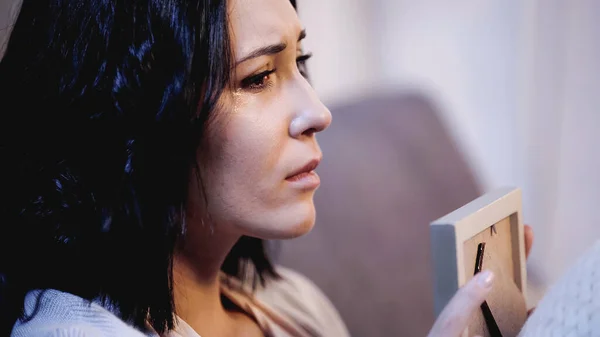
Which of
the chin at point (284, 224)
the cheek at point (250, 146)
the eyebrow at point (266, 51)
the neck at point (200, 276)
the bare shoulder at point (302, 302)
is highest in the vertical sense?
the eyebrow at point (266, 51)

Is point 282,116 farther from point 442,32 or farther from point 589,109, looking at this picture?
point 589,109

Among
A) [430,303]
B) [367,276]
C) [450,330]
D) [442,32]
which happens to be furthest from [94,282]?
[442,32]

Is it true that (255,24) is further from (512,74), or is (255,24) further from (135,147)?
(512,74)

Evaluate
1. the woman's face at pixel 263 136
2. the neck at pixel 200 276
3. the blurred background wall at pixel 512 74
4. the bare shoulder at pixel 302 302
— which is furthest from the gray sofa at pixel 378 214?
the blurred background wall at pixel 512 74

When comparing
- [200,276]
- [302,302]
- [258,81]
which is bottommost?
[302,302]

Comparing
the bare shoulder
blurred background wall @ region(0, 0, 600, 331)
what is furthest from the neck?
blurred background wall @ region(0, 0, 600, 331)

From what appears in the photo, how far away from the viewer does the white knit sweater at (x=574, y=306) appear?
46cm

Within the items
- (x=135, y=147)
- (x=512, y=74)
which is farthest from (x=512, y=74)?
(x=135, y=147)

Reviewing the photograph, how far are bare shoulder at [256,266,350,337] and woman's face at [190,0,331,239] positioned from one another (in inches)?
11.0

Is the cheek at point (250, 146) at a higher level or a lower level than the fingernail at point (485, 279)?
higher

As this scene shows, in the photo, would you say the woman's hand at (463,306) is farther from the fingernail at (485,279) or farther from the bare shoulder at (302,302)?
the bare shoulder at (302,302)

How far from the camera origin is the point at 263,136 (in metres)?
0.69

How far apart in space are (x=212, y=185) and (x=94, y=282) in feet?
0.50

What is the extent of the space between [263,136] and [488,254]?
9.7 inches
